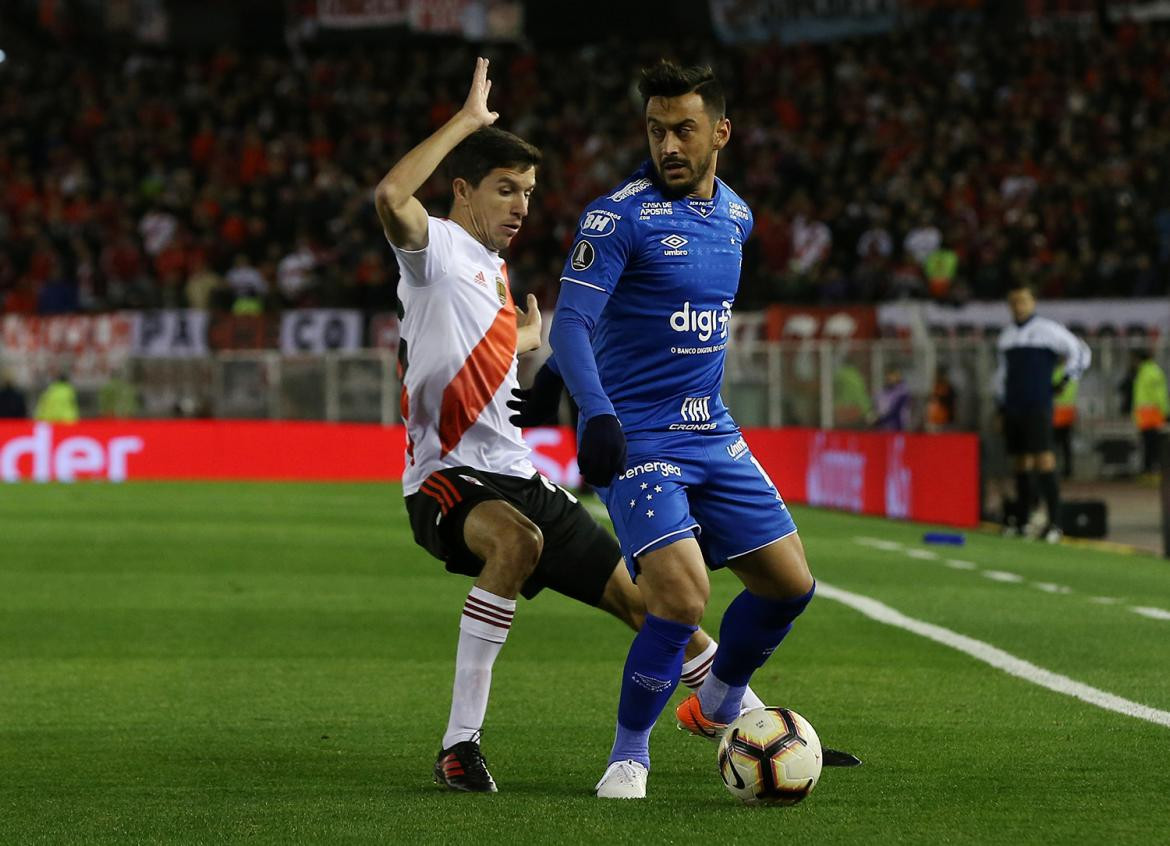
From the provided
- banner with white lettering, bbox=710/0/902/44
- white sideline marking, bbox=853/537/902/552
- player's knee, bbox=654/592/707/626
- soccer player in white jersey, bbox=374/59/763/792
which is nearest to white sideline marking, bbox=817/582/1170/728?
soccer player in white jersey, bbox=374/59/763/792

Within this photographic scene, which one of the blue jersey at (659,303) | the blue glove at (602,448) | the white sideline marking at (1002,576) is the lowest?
the white sideline marking at (1002,576)

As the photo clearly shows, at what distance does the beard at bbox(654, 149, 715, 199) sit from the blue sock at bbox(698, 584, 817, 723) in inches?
50.5

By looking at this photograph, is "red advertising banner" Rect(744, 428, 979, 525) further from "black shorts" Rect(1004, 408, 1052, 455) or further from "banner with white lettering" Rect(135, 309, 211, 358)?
"banner with white lettering" Rect(135, 309, 211, 358)

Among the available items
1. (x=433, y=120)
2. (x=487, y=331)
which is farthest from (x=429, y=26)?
(x=487, y=331)

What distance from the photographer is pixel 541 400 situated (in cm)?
629

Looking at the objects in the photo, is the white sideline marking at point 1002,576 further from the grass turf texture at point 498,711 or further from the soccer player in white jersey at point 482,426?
the soccer player in white jersey at point 482,426

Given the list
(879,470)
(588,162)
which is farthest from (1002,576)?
(588,162)

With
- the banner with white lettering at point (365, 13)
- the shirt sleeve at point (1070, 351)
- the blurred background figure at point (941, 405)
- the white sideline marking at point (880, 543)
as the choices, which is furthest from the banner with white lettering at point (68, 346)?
the shirt sleeve at point (1070, 351)

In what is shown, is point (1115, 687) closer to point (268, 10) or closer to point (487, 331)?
point (487, 331)

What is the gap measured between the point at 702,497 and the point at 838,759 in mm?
1025

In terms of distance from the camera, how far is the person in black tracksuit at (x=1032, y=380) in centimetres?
1744

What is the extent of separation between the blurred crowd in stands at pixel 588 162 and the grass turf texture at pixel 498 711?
15.3 meters

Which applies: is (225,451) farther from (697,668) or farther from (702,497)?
(702,497)

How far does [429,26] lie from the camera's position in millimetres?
39125
